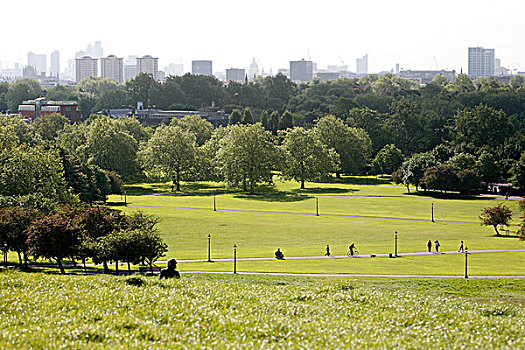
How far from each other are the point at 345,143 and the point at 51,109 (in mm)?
76282

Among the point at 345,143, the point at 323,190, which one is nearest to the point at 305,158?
the point at 323,190

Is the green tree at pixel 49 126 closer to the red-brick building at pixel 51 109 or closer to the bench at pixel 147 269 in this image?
the red-brick building at pixel 51 109

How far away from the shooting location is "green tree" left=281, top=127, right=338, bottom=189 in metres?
95.6

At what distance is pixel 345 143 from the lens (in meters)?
111

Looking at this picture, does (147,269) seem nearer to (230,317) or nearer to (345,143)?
(230,317)

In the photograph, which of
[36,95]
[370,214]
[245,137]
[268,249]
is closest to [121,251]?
[268,249]

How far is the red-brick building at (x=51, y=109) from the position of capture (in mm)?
151250

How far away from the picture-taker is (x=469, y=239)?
53594 mm

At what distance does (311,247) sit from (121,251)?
63.4 ft

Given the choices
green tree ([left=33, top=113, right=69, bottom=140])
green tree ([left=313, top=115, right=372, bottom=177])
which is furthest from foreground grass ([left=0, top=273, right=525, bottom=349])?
green tree ([left=33, top=113, right=69, bottom=140])

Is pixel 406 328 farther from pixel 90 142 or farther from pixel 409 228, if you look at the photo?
pixel 90 142

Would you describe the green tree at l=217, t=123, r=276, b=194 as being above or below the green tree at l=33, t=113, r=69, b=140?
below

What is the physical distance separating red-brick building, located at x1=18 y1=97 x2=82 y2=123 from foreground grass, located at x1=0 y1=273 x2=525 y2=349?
13319 centimetres

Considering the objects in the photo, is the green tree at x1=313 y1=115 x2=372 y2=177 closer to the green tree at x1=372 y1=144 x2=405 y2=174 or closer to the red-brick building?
the green tree at x1=372 y1=144 x2=405 y2=174
